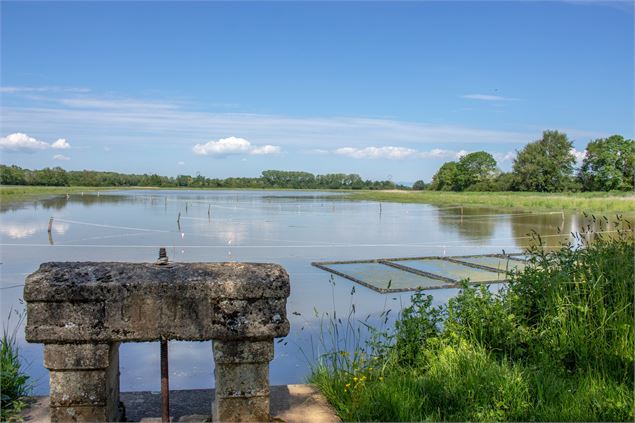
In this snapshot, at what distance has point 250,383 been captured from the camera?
297 cm

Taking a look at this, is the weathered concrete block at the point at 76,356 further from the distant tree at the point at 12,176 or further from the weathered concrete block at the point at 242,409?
Answer: the distant tree at the point at 12,176

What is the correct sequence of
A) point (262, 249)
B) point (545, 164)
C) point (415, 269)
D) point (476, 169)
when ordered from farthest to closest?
point (476, 169)
point (545, 164)
point (262, 249)
point (415, 269)

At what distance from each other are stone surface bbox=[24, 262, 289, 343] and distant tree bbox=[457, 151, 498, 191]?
96.7 m

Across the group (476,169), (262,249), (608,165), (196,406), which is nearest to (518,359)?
(196,406)

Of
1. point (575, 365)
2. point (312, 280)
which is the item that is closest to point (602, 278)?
point (575, 365)

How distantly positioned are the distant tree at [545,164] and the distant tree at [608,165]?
9.02 feet

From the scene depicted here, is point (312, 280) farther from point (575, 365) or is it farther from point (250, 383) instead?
point (250, 383)

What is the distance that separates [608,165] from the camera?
71875mm

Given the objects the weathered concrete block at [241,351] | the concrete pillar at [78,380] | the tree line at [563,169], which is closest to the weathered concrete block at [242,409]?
the weathered concrete block at [241,351]

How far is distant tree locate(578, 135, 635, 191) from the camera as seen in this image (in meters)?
69.4

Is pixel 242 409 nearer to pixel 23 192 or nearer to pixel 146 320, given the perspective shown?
pixel 146 320

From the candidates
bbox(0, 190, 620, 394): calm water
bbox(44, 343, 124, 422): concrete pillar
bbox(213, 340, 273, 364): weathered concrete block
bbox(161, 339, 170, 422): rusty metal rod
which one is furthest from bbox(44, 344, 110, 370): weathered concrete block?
bbox(0, 190, 620, 394): calm water

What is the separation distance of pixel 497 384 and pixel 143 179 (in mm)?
142998

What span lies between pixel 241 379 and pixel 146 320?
1.92ft
